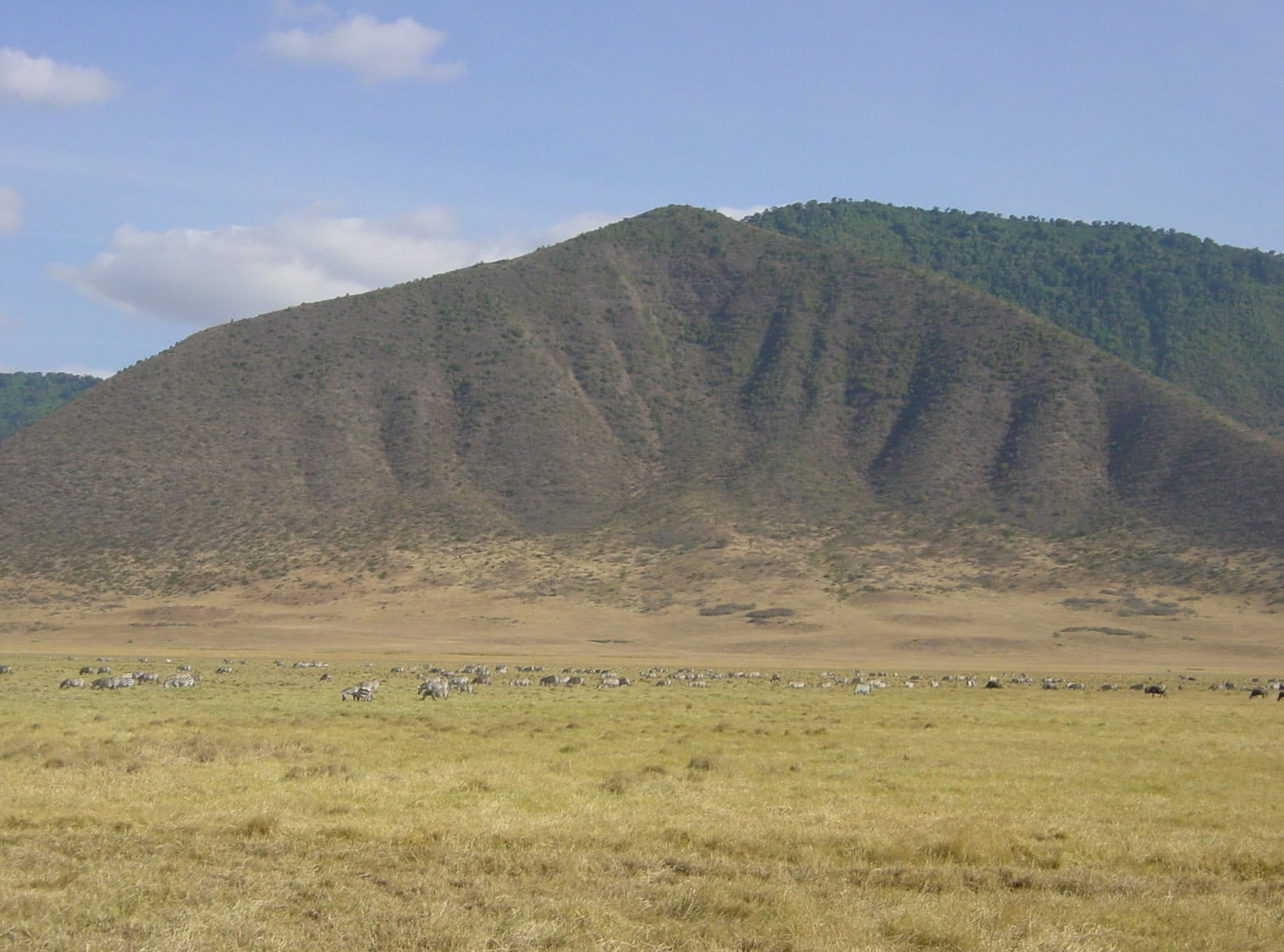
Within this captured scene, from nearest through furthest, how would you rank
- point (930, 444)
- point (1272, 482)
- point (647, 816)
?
point (647, 816)
point (1272, 482)
point (930, 444)

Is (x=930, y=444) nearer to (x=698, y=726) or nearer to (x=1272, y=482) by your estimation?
(x=1272, y=482)

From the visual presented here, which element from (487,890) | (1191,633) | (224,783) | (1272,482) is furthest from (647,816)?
(1272,482)

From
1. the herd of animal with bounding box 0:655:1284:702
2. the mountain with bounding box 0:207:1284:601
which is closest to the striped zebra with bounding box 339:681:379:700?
the herd of animal with bounding box 0:655:1284:702

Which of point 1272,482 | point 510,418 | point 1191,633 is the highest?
point 510,418

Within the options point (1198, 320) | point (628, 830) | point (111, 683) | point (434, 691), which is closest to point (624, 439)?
point (111, 683)

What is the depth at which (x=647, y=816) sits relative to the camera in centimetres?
1491

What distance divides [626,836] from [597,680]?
3308cm

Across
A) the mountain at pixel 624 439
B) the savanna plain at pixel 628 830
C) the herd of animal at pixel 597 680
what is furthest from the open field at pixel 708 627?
the savanna plain at pixel 628 830

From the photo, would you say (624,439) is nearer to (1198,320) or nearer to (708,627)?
(708,627)

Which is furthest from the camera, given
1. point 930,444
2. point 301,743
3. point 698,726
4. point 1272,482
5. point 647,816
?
point 930,444

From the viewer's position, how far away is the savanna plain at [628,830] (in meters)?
9.80

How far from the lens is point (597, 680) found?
46.4 m

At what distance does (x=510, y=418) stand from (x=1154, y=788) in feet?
328

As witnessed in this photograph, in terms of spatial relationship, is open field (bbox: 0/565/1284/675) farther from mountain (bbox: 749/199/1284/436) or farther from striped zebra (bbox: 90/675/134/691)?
mountain (bbox: 749/199/1284/436)
